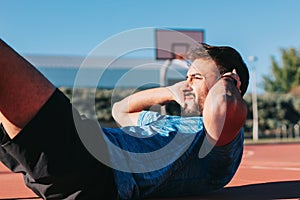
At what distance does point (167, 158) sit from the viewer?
262 cm

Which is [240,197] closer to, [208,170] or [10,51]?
[208,170]

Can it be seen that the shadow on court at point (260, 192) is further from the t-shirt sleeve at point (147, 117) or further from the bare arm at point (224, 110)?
the bare arm at point (224, 110)

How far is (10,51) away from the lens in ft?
6.50

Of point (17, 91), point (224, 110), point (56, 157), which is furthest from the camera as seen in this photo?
point (224, 110)

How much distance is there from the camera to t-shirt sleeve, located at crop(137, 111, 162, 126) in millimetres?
2997

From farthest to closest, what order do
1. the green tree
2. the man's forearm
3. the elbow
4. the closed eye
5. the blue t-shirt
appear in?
the green tree → the elbow → the man's forearm → the closed eye → the blue t-shirt

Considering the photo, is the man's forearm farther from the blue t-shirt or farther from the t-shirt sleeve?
the blue t-shirt

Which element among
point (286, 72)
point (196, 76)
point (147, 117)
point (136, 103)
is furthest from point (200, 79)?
point (286, 72)

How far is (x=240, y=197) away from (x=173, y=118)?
2.26 feet

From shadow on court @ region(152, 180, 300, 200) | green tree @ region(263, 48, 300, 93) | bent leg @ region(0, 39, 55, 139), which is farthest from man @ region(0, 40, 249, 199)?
green tree @ region(263, 48, 300, 93)

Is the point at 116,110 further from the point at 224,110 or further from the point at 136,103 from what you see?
the point at 224,110

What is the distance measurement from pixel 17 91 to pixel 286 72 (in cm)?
5838

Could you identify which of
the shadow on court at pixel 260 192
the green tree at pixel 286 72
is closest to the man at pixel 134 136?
the shadow on court at pixel 260 192

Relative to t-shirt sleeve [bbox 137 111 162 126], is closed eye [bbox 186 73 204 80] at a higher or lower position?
higher
